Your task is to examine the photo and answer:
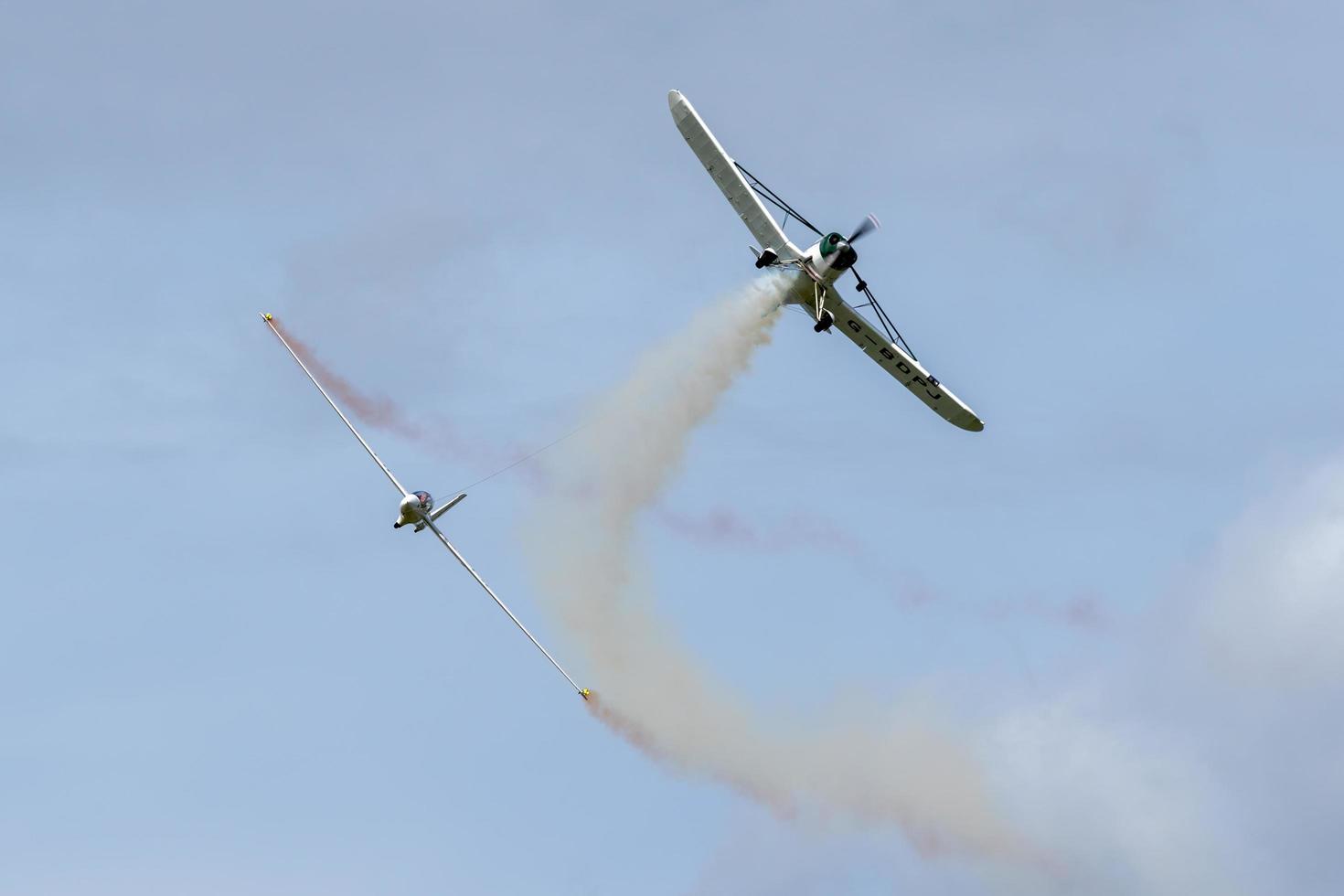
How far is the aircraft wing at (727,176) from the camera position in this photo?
84.2m

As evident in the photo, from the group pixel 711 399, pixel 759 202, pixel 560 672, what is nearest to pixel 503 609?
pixel 560 672

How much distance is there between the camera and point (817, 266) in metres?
82.4

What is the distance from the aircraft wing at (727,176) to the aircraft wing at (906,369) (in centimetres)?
384

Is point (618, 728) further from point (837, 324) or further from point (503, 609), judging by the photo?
point (837, 324)

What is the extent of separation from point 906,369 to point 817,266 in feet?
24.8

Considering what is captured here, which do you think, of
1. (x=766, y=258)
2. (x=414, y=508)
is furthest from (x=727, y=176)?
(x=414, y=508)

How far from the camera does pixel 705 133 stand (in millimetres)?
85500

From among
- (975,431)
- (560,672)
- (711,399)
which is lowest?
(560,672)

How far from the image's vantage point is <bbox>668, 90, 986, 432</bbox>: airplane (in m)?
82.2

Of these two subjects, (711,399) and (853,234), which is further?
(711,399)

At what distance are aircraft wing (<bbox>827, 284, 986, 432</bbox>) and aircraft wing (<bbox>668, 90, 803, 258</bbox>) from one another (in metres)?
3.84

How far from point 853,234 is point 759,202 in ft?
15.1

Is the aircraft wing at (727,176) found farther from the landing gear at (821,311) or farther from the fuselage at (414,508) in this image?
the fuselage at (414,508)

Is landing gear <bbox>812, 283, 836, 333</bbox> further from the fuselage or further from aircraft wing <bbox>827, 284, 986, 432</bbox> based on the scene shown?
the fuselage
